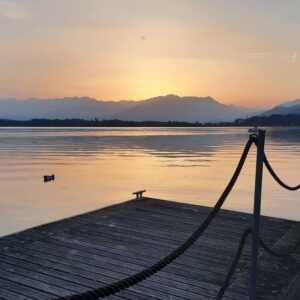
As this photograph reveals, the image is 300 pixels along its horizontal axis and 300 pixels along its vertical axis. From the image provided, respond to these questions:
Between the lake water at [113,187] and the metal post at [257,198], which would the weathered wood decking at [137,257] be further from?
the lake water at [113,187]

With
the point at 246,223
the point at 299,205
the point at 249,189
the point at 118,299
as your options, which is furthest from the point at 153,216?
the point at 249,189

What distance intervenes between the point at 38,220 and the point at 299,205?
1084 centimetres

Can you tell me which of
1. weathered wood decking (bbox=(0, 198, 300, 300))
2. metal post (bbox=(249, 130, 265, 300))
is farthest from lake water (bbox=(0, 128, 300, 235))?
metal post (bbox=(249, 130, 265, 300))

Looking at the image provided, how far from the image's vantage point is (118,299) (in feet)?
14.0

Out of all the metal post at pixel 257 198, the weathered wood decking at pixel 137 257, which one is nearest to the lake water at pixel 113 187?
the weathered wood decking at pixel 137 257

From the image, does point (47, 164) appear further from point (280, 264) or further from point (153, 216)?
point (280, 264)

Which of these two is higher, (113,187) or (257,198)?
(257,198)

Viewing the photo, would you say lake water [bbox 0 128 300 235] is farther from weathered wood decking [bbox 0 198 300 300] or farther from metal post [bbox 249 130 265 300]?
metal post [bbox 249 130 265 300]

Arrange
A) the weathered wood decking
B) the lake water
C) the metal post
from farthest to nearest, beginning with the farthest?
the lake water → the weathered wood decking → the metal post

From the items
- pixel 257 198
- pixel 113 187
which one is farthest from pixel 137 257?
pixel 113 187

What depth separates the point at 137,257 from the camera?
18.4ft

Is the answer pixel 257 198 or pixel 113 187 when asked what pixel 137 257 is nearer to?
pixel 257 198

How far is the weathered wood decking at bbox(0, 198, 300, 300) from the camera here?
4535 mm

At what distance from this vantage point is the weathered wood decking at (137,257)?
4.54 m
